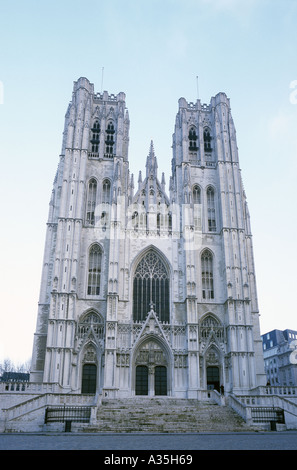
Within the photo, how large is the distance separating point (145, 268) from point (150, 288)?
1.78 metres

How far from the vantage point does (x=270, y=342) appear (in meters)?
66.7

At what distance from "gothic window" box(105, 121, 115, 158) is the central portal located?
58.7 feet

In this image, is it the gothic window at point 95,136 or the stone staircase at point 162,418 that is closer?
the stone staircase at point 162,418

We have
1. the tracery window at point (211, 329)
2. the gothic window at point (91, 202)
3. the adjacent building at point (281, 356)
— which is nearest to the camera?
A: the tracery window at point (211, 329)

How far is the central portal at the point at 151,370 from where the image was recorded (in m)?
29.8

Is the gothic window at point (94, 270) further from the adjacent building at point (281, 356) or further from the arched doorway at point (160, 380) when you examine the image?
the adjacent building at point (281, 356)

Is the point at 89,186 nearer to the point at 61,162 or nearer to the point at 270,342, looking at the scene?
the point at 61,162

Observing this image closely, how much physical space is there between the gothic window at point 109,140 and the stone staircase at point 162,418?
2294 centimetres

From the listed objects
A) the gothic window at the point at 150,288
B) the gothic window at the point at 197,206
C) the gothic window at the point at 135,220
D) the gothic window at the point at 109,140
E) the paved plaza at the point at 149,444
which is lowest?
the paved plaza at the point at 149,444

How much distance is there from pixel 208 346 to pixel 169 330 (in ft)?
10.4

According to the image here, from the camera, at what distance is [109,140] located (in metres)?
38.8

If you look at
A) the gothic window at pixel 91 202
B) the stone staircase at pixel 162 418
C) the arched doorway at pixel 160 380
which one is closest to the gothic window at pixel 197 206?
the gothic window at pixel 91 202

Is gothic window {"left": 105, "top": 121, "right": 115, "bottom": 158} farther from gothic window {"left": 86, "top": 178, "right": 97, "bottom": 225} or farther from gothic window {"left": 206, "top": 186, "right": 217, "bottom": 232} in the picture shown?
gothic window {"left": 206, "top": 186, "right": 217, "bottom": 232}

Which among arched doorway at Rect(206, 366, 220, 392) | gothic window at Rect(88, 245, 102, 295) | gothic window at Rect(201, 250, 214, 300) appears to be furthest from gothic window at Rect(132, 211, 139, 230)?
arched doorway at Rect(206, 366, 220, 392)
